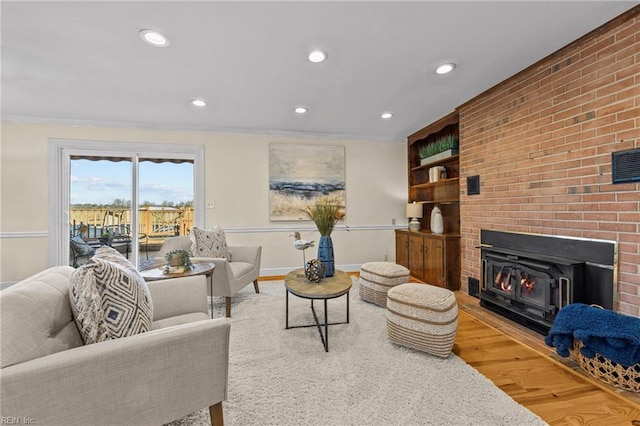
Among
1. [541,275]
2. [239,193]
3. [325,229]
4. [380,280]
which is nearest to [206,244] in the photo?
[239,193]

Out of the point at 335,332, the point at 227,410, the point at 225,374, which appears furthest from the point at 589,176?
the point at 227,410

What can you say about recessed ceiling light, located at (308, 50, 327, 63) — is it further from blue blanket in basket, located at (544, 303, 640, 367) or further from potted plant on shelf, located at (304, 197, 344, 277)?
blue blanket in basket, located at (544, 303, 640, 367)

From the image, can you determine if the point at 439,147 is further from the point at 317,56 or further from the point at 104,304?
the point at 104,304

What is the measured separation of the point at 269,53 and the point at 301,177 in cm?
246

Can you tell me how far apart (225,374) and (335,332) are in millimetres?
1309

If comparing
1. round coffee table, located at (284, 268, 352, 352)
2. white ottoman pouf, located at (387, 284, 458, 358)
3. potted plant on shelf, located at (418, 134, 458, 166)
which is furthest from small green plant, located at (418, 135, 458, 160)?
round coffee table, located at (284, 268, 352, 352)

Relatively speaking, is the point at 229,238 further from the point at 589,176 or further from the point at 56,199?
the point at 589,176

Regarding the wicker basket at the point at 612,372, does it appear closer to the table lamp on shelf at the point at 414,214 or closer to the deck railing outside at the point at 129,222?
the table lamp on shelf at the point at 414,214

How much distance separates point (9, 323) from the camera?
96 cm

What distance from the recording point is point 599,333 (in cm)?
167

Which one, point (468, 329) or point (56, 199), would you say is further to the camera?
point (56, 199)

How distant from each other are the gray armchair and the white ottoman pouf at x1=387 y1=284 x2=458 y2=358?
5.45 ft

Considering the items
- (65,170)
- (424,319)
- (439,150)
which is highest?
(439,150)

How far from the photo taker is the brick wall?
1.87 metres
